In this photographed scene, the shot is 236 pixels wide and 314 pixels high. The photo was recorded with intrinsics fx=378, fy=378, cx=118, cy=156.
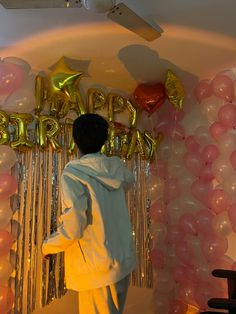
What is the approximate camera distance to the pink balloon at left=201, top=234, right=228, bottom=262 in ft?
7.80

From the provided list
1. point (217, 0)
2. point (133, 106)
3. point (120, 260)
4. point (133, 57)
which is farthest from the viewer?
point (133, 106)

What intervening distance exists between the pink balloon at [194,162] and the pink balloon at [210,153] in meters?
0.06

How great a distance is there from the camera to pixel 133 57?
7.77ft

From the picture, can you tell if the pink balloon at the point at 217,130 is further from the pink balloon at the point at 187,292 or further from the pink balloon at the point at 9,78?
the pink balloon at the point at 9,78

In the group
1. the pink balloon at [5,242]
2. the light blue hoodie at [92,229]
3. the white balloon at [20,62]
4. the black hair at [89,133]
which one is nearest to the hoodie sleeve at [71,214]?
the light blue hoodie at [92,229]

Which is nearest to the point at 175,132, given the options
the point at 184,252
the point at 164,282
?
the point at 184,252

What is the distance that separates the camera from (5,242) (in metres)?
2.00

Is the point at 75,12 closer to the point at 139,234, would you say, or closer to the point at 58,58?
the point at 58,58

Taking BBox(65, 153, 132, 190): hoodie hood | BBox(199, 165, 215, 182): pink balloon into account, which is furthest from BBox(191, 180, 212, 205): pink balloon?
BBox(65, 153, 132, 190): hoodie hood

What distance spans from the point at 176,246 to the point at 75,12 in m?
1.71

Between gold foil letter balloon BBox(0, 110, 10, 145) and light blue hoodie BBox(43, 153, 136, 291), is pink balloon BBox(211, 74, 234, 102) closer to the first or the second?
light blue hoodie BBox(43, 153, 136, 291)

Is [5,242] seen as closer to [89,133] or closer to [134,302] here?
[89,133]

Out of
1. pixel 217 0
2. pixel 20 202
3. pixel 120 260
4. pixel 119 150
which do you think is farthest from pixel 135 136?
pixel 120 260

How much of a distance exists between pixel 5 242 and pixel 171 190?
1.26 meters
